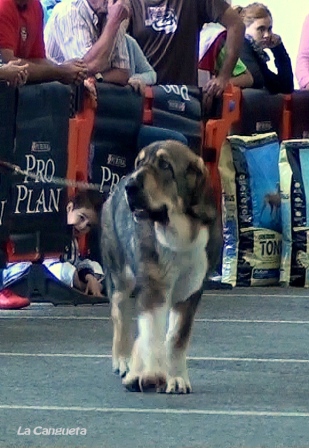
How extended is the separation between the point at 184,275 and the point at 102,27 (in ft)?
14.0

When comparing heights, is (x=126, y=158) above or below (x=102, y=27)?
below

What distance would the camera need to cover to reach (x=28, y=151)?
8.81 m

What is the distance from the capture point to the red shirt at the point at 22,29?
8.84 metres

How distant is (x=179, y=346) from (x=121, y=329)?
553 millimetres

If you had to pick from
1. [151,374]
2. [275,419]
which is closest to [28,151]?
[151,374]

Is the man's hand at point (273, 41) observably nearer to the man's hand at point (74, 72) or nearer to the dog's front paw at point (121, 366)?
the man's hand at point (74, 72)

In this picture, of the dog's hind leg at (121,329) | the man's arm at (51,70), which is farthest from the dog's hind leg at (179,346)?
the man's arm at (51,70)

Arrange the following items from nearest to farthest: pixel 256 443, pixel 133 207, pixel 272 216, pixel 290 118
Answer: pixel 256 443 → pixel 133 207 → pixel 272 216 → pixel 290 118

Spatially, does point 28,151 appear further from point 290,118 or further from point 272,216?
point 290,118

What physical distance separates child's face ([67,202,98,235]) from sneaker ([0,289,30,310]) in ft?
2.28

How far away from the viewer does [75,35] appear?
32.5 ft

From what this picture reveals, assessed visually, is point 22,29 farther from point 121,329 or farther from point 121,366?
point 121,366

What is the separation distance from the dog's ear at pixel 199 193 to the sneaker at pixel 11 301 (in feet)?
9.32

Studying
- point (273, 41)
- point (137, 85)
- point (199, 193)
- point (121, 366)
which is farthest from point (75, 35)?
point (199, 193)
